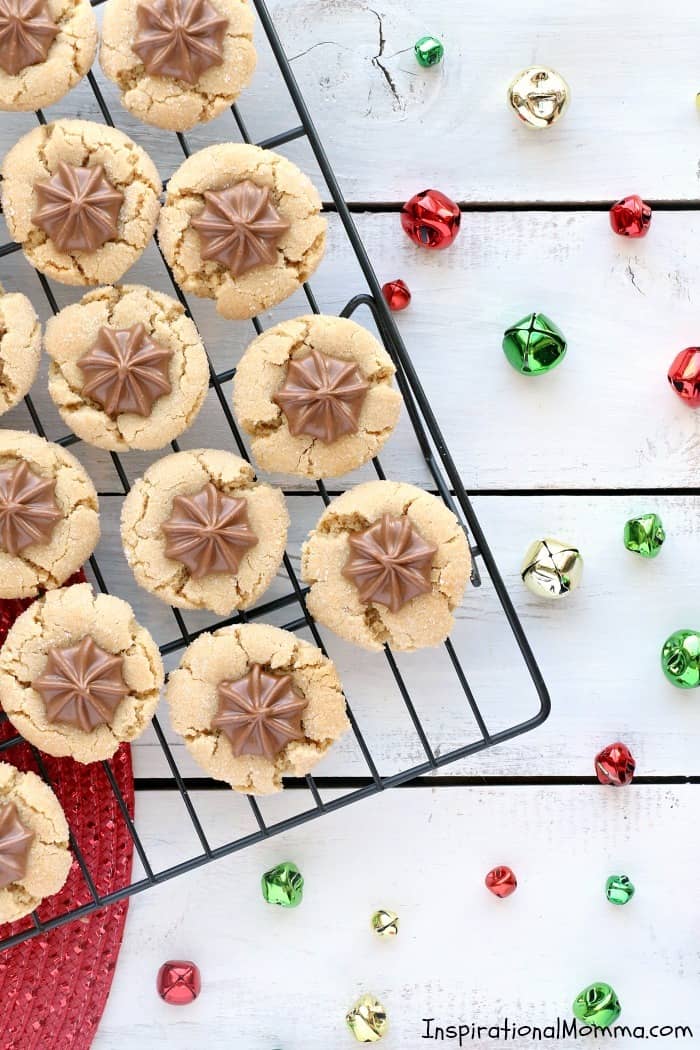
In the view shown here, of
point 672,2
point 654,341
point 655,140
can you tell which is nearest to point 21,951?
point 654,341

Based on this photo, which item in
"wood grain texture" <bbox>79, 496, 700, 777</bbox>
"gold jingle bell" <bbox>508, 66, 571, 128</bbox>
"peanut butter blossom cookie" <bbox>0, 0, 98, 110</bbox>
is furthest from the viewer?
"wood grain texture" <bbox>79, 496, 700, 777</bbox>

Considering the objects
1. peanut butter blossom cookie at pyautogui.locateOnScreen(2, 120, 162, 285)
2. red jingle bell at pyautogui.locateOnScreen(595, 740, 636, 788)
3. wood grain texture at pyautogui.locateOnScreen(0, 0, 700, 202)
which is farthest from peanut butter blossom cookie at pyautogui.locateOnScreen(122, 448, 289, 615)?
red jingle bell at pyautogui.locateOnScreen(595, 740, 636, 788)

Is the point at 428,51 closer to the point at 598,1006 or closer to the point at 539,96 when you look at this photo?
the point at 539,96

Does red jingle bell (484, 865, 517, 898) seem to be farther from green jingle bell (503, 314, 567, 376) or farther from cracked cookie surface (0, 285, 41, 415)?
cracked cookie surface (0, 285, 41, 415)

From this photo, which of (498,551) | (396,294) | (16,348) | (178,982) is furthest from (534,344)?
(178,982)

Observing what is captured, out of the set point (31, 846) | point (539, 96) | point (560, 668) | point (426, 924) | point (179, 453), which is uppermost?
point (539, 96)

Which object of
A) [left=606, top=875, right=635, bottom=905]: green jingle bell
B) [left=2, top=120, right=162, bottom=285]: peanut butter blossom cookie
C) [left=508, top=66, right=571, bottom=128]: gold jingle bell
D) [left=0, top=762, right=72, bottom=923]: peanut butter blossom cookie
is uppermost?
[left=2, top=120, right=162, bottom=285]: peanut butter blossom cookie
